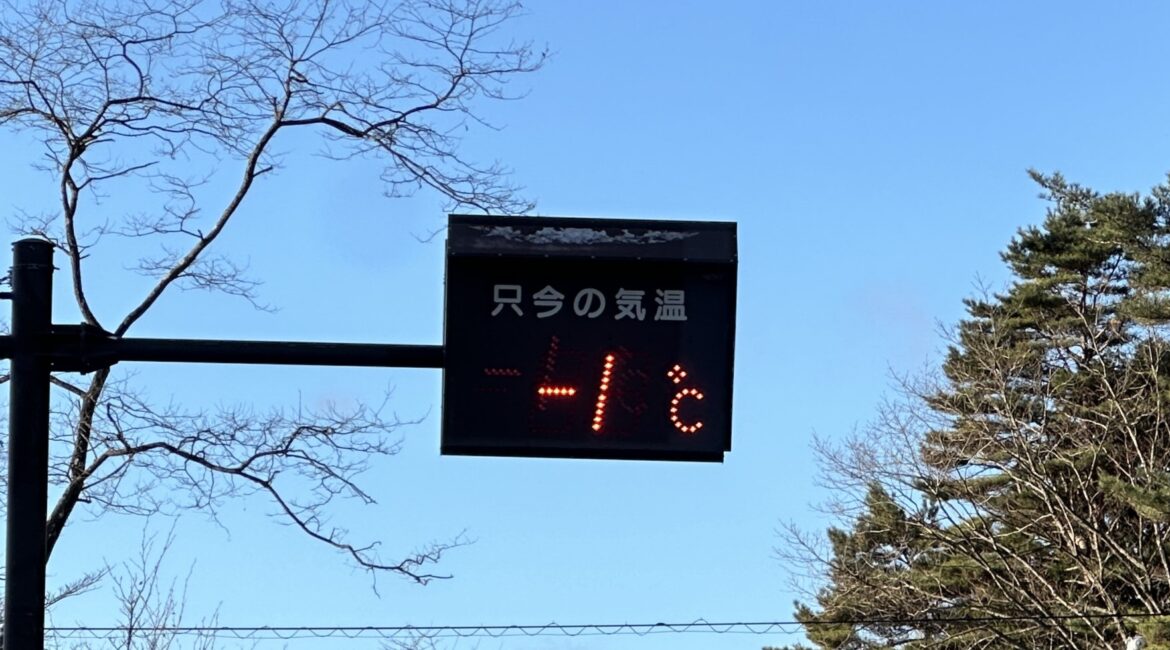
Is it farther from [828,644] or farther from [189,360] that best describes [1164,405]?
[189,360]

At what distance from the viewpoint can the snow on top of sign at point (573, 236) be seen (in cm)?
710

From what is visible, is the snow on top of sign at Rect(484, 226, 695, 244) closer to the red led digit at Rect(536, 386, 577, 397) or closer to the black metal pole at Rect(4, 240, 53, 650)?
the red led digit at Rect(536, 386, 577, 397)

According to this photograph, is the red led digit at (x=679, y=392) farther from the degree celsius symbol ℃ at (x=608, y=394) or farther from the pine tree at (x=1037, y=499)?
the pine tree at (x=1037, y=499)

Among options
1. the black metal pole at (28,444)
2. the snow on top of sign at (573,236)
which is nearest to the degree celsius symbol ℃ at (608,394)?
the snow on top of sign at (573,236)

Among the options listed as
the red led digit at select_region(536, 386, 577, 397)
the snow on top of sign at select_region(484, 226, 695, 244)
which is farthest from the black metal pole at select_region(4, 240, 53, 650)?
the red led digit at select_region(536, 386, 577, 397)

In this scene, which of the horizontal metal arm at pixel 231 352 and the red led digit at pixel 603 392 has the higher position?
the horizontal metal arm at pixel 231 352

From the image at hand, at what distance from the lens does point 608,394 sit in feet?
23.2

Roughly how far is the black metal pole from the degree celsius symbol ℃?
219cm

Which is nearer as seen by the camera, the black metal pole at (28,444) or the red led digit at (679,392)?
the black metal pole at (28,444)

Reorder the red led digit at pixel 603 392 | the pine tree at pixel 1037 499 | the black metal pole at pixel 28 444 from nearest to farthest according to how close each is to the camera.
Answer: the black metal pole at pixel 28 444 < the red led digit at pixel 603 392 < the pine tree at pixel 1037 499

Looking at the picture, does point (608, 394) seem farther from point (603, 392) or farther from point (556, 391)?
point (556, 391)

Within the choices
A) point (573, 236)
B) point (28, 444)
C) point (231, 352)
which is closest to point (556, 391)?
point (573, 236)

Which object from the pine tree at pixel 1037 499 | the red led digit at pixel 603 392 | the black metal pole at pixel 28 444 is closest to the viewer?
the black metal pole at pixel 28 444

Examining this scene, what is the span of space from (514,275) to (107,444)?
22.0ft
